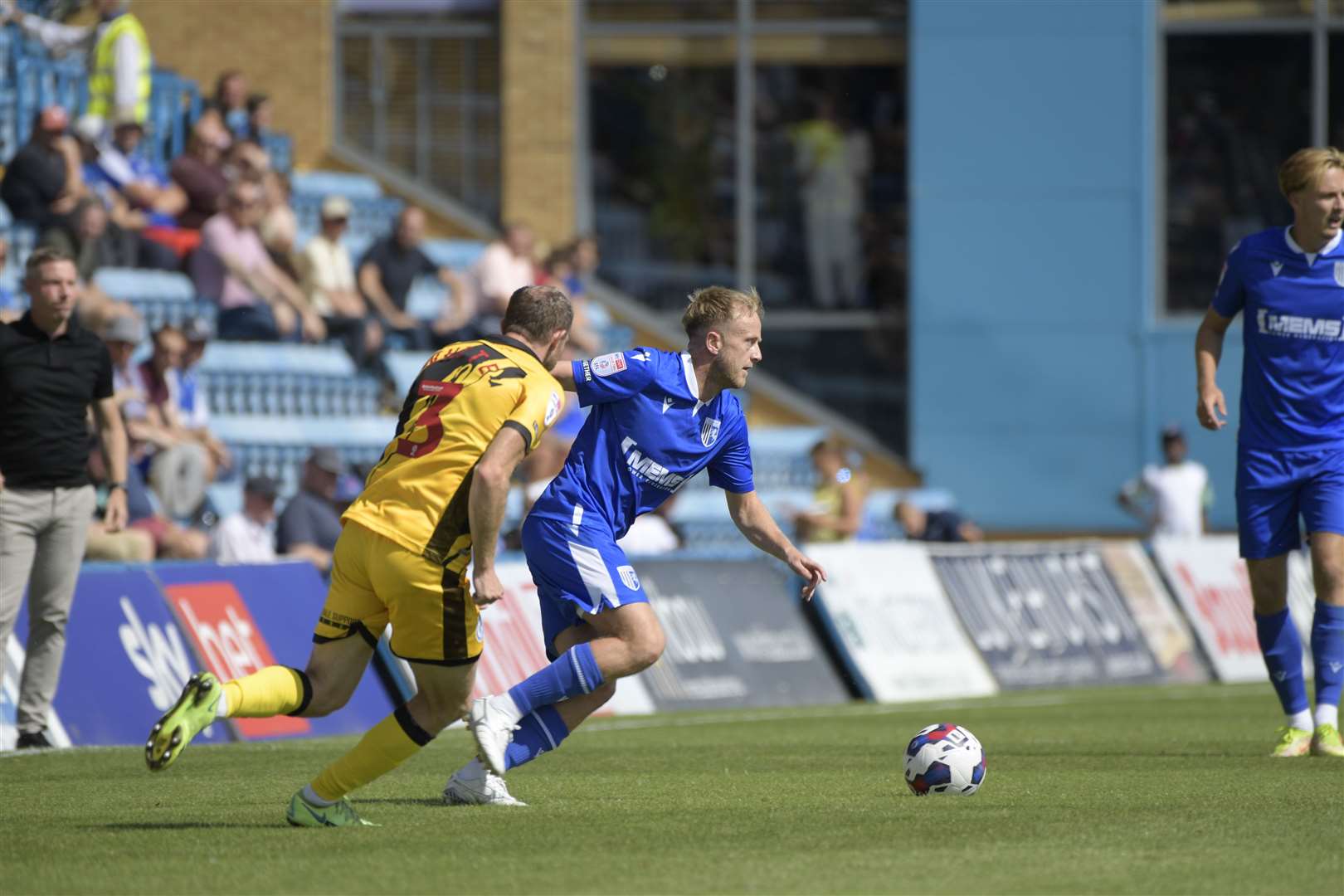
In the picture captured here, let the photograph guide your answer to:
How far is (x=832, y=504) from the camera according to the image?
61.2 ft

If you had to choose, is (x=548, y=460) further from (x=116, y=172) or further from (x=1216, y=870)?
(x=1216, y=870)

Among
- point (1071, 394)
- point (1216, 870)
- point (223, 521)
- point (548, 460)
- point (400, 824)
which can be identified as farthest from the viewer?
point (1071, 394)

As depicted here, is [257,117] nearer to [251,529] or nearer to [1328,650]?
[251,529]

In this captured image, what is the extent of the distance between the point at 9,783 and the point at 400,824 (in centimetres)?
247

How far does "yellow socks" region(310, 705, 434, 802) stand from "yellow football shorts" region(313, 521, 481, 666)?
0.24 meters

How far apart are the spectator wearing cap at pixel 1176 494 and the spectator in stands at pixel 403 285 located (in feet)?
24.3

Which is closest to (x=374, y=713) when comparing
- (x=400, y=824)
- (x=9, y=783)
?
(x=9, y=783)

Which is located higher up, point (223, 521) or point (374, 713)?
point (223, 521)

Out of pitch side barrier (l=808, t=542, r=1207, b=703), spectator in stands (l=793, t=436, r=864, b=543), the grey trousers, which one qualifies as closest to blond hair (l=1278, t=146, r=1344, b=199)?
the grey trousers

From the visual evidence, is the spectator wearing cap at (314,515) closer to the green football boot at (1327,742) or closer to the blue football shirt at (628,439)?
the blue football shirt at (628,439)

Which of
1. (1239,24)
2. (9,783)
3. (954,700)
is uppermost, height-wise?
(1239,24)

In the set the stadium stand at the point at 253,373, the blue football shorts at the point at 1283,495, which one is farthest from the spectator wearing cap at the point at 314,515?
the blue football shorts at the point at 1283,495

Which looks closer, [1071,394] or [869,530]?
[869,530]

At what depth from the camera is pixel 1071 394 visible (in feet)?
80.9
